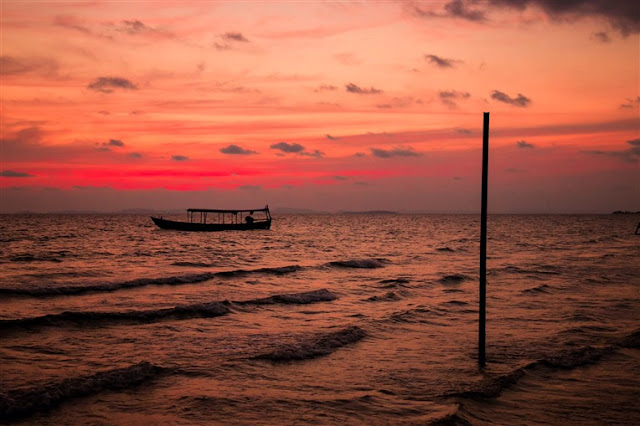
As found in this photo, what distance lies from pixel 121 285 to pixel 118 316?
7842 mm

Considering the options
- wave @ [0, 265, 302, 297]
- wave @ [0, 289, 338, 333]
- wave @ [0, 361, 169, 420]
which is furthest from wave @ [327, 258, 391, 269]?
wave @ [0, 361, 169, 420]

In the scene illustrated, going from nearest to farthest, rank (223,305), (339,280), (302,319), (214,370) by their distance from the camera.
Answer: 1. (214,370)
2. (302,319)
3. (223,305)
4. (339,280)

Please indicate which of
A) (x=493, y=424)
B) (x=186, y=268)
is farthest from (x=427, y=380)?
(x=186, y=268)

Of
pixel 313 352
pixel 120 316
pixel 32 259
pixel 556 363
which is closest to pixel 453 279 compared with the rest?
pixel 556 363

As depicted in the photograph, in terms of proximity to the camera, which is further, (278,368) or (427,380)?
(278,368)

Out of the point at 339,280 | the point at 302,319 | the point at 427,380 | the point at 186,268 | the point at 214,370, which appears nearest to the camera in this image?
the point at 427,380

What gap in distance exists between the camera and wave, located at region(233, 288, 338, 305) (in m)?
21.3

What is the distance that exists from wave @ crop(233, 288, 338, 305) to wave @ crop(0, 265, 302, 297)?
22.9ft

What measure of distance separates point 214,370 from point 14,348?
5.80m

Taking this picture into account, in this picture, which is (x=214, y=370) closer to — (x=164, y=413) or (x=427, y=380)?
(x=164, y=413)

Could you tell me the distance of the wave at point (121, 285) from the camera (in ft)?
74.8

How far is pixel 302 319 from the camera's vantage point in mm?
17969

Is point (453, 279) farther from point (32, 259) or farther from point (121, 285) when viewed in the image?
point (32, 259)

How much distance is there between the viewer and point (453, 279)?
2897cm
